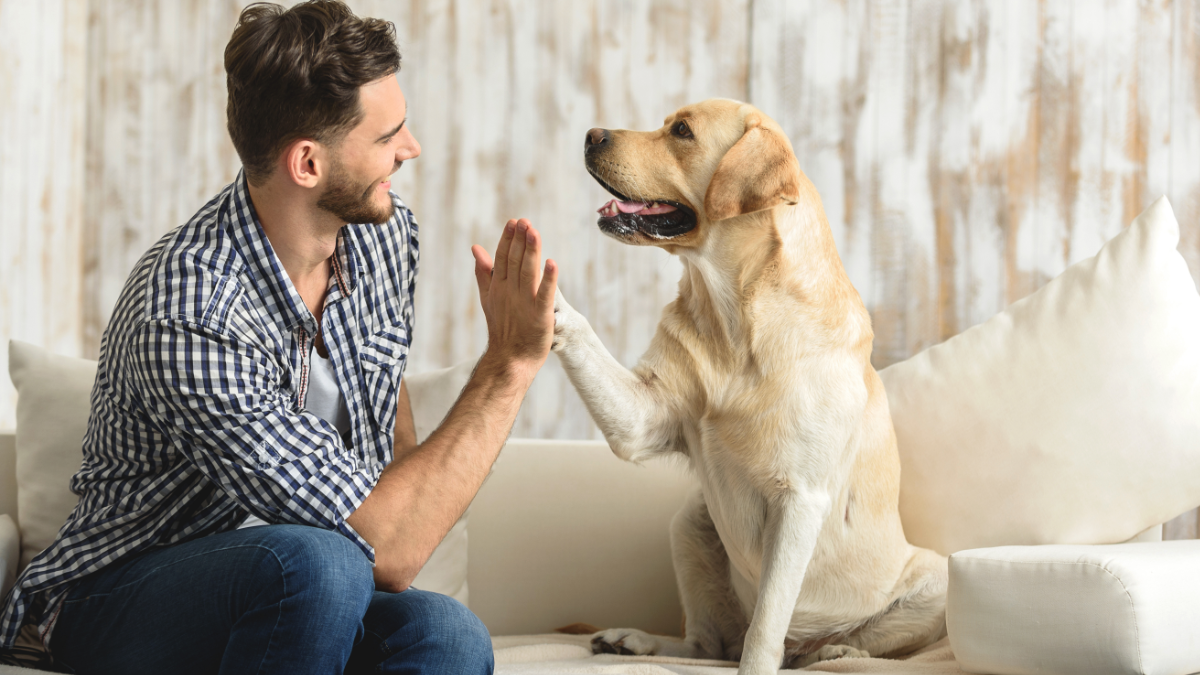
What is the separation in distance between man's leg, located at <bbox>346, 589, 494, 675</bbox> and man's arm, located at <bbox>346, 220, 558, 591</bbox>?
0.04 meters

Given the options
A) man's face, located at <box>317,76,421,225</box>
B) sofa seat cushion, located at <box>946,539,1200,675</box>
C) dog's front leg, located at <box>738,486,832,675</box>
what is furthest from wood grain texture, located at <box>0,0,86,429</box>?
sofa seat cushion, located at <box>946,539,1200,675</box>

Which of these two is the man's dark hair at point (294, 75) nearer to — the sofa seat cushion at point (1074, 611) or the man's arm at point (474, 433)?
the man's arm at point (474, 433)

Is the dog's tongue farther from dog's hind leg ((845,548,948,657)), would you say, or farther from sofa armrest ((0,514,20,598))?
sofa armrest ((0,514,20,598))

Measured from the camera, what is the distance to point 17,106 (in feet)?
7.11

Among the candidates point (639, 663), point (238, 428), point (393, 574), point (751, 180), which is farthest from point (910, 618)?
point (238, 428)

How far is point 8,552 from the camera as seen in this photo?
1.52 meters

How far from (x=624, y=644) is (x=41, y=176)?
1.97 metres

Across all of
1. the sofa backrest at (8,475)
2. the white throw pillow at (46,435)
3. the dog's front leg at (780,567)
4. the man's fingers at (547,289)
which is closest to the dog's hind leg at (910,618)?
the dog's front leg at (780,567)

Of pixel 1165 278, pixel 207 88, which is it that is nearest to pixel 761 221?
pixel 1165 278

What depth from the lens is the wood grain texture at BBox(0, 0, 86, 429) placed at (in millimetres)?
2148

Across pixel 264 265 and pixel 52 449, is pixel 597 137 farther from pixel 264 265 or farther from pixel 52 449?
pixel 52 449

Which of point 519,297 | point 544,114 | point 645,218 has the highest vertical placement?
point 544,114

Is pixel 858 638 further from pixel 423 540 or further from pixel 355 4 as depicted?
pixel 355 4

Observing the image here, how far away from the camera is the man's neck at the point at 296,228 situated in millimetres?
1339
